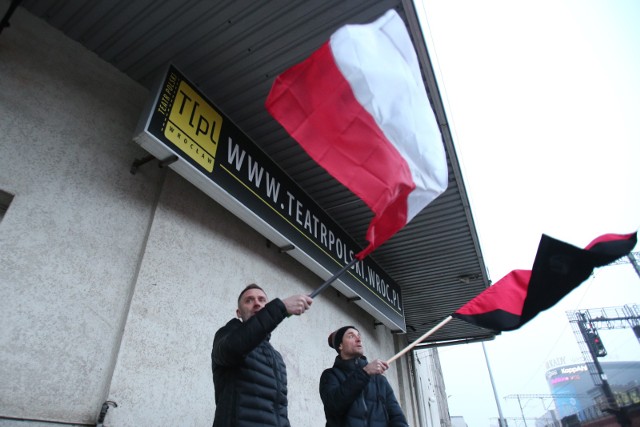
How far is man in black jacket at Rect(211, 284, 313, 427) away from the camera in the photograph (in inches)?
77.5

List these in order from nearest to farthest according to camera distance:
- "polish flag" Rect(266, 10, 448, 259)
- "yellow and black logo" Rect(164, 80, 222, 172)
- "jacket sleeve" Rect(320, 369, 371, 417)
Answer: "polish flag" Rect(266, 10, 448, 259) → "jacket sleeve" Rect(320, 369, 371, 417) → "yellow and black logo" Rect(164, 80, 222, 172)

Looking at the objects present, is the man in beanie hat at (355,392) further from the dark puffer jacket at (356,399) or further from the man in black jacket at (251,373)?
the man in black jacket at (251,373)

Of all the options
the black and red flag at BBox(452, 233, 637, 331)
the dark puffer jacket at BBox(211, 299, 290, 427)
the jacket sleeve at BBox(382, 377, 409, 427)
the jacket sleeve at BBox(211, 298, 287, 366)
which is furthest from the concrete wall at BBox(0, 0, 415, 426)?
the black and red flag at BBox(452, 233, 637, 331)

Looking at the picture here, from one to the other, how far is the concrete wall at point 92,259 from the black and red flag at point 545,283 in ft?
8.39

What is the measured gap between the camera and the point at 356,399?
2.71m

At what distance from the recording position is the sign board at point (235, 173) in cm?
325

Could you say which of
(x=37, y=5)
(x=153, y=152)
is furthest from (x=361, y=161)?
(x=37, y=5)

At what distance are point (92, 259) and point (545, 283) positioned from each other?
3675mm

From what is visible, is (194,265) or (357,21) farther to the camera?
(194,265)

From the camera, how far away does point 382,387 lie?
122 inches

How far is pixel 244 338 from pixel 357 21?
2772 millimetres

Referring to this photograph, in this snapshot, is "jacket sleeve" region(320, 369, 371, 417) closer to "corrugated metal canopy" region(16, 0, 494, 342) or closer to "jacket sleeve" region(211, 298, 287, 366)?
"jacket sleeve" region(211, 298, 287, 366)

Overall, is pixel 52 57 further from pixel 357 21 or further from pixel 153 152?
pixel 357 21

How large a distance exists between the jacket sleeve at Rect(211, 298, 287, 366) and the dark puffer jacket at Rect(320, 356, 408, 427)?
906 mm
